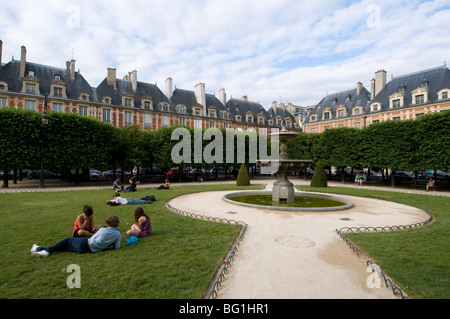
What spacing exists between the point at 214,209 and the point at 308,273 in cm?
615

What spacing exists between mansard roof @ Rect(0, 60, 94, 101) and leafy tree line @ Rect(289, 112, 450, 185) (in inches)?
1324

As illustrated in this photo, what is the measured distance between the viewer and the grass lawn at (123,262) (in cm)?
355

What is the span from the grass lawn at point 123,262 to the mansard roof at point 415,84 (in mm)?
40247

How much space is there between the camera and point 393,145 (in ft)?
73.3

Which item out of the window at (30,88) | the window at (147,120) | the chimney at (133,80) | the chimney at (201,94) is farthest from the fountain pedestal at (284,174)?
the chimney at (201,94)

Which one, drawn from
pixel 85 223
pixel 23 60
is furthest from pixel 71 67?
pixel 85 223

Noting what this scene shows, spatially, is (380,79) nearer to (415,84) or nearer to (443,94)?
(415,84)

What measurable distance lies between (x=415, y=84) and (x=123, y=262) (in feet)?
148

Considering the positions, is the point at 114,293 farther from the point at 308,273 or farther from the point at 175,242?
the point at 308,273

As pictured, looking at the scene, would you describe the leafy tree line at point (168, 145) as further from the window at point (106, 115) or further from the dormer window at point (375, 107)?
the dormer window at point (375, 107)

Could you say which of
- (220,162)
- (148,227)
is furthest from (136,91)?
(148,227)
